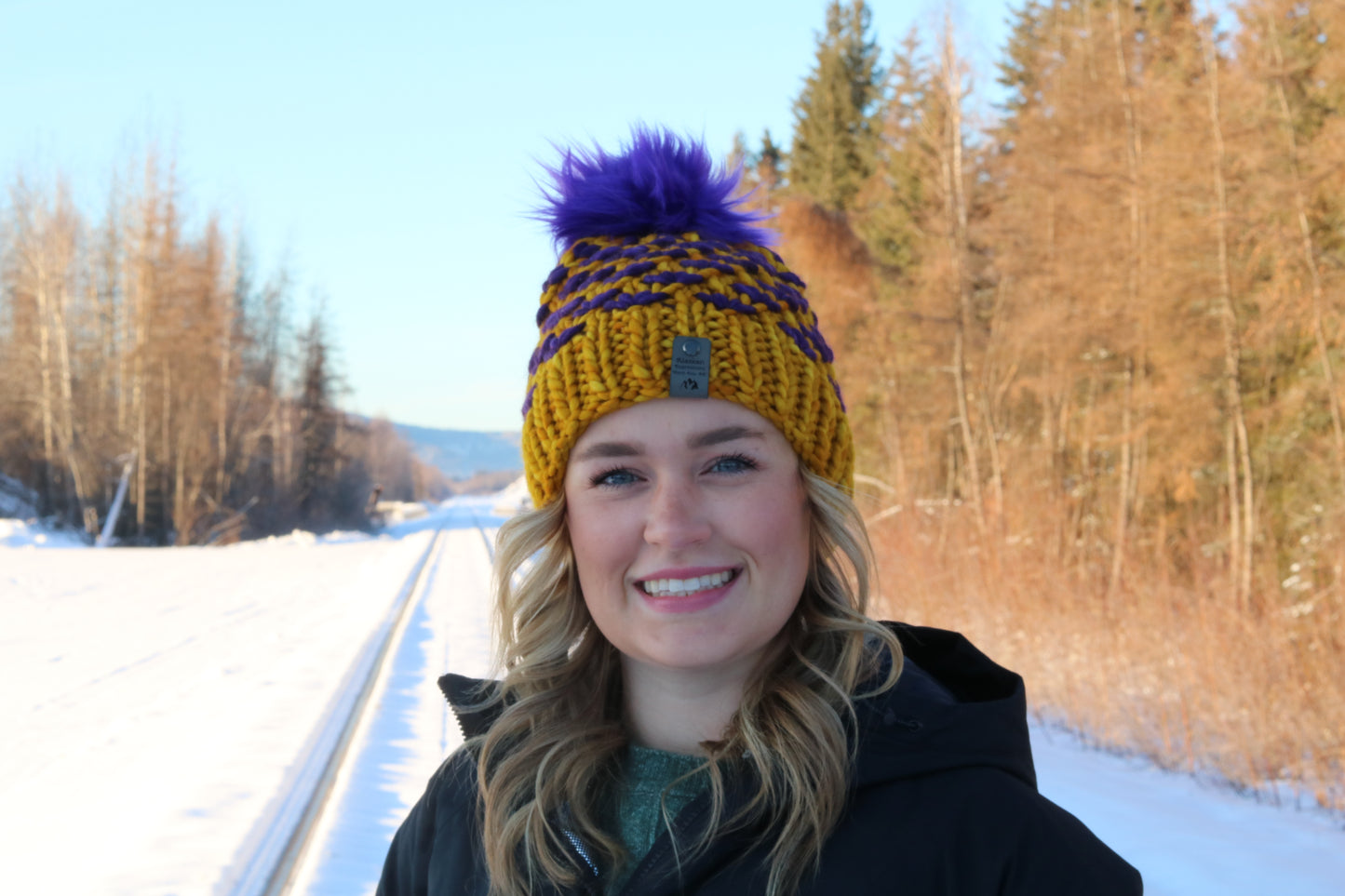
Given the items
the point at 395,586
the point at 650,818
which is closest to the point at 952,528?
the point at 395,586

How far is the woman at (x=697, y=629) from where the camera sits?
145 cm

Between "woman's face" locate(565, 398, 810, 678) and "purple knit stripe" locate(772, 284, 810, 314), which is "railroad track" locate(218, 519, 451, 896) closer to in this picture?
"woman's face" locate(565, 398, 810, 678)

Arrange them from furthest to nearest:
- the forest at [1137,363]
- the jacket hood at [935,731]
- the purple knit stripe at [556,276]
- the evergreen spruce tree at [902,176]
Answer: the evergreen spruce tree at [902,176]
the forest at [1137,363]
the purple knit stripe at [556,276]
the jacket hood at [935,731]

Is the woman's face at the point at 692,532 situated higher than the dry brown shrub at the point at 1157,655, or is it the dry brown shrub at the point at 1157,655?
the woman's face at the point at 692,532

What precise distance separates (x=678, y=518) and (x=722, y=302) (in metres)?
0.38

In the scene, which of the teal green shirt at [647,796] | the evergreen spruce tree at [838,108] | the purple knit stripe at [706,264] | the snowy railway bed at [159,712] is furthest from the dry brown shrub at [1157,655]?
the evergreen spruce tree at [838,108]

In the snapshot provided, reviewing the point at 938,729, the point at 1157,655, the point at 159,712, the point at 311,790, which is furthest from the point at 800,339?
the point at 1157,655

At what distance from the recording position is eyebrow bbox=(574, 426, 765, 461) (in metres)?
1.66

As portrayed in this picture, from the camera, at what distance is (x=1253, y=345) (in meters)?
11.8

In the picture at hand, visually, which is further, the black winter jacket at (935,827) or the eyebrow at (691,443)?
the eyebrow at (691,443)

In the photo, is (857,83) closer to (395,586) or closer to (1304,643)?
(395,586)

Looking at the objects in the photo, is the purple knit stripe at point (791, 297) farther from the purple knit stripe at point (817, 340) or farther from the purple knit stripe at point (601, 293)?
the purple knit stripe at point (601, 293)

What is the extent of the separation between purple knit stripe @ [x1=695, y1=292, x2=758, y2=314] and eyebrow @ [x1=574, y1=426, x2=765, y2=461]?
0.21 meters

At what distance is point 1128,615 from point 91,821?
7184mm
